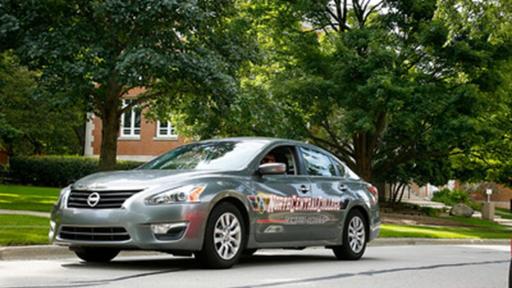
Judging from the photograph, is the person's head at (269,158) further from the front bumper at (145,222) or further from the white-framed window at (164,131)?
the white-framed window at (164,131)

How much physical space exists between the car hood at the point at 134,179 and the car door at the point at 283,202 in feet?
2.78

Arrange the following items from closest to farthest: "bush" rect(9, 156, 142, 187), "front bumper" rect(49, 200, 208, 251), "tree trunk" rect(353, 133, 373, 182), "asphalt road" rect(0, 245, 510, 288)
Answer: "asphalt road" rect(0, 245, 510, 288)
"front bumper" rect(49, 200, 208, 251)
"tree trunk" rect(353, 133, 373, 182)
"bush" rect(9, 156, 142, 187)

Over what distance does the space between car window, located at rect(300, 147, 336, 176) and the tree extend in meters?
7.50

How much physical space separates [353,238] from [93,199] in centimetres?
438

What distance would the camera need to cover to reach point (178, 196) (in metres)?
9.63

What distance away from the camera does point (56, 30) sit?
798 inches

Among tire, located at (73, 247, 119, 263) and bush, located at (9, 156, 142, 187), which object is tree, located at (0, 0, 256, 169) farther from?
bush, located at (9, 156, 142, 187)

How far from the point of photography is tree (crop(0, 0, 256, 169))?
19.2m

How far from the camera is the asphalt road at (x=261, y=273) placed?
877cm

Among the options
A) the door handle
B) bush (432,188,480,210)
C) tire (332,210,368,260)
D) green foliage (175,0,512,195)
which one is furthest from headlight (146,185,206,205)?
bush (432,188,480,210)

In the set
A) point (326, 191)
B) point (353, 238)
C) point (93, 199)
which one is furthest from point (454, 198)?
point (93, 199)

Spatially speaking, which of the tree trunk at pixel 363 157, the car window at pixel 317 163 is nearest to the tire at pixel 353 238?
the car window at pixel 317 163

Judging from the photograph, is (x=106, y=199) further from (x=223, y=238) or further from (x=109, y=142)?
(x=109, y=142)

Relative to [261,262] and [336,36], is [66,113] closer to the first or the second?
[336,36]
